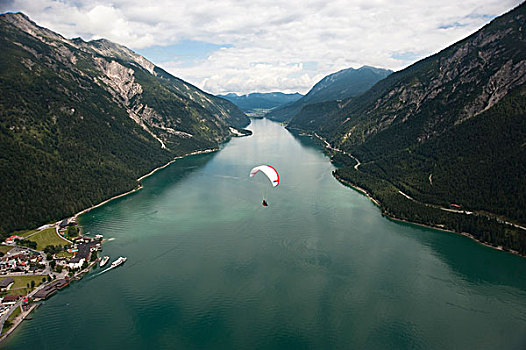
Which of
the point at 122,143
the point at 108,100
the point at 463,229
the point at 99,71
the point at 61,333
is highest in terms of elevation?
the point at 99,71

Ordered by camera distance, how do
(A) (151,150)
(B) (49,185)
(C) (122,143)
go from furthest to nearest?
(A) (151,150) < (C) (122,143) < (B) (49,185)

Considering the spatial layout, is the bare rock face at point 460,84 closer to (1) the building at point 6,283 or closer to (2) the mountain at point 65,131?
(2) the mountain at point 65,131

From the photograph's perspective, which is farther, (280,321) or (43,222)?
(43,222)

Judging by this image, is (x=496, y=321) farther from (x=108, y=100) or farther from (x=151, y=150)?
(x=108, y=100)

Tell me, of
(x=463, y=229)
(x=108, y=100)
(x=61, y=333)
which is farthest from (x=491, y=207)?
(x=108, y=100)

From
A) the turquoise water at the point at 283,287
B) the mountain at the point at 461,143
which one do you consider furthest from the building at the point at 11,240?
the mountain at the point at 461,143

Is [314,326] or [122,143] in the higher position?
[122,143]
